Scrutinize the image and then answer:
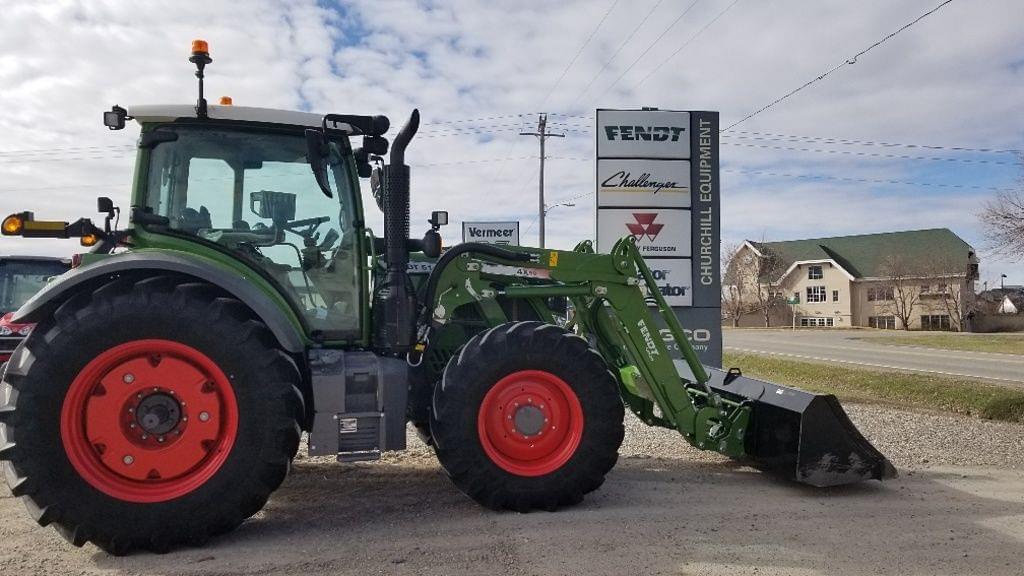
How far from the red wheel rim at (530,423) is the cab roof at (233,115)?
1.97 metres

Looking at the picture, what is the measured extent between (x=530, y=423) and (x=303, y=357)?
59.2 inches

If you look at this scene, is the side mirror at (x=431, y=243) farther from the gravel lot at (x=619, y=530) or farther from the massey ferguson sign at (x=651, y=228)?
the massey ferguson sign at (x=651, y=228)

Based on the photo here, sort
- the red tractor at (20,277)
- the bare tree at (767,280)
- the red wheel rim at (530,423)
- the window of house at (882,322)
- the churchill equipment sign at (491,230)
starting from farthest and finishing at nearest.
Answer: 1. the bare tree at (767,280)
2. the window of house at (882,322)
3. the churchill equipment sign at (491,230)
4. the red tractor at (20,277)
5. the red wheel rim at (530,423)

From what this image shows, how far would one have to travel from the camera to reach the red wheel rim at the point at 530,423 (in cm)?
508

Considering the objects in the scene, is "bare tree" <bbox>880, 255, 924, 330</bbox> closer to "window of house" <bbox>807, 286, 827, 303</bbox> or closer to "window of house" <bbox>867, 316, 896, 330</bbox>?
"window of house" <bbox>867, 316, 896, 330</bbox>

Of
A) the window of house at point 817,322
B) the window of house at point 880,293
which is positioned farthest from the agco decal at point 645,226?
the window of house at point 817,322

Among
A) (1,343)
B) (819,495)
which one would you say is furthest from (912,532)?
(1,343)

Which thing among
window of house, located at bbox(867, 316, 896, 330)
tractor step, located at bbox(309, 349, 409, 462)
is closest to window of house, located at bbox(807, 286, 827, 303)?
window of house, located at bbox(867, 316, 896, 330)

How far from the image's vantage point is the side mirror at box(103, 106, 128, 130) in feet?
15.3

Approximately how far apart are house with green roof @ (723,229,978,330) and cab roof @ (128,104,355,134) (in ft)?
190

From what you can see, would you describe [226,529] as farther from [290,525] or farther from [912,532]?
[912,532]

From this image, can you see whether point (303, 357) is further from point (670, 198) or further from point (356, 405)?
point (670, 198)

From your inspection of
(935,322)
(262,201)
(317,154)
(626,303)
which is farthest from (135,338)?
(935,322)

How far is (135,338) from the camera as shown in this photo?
429cm
